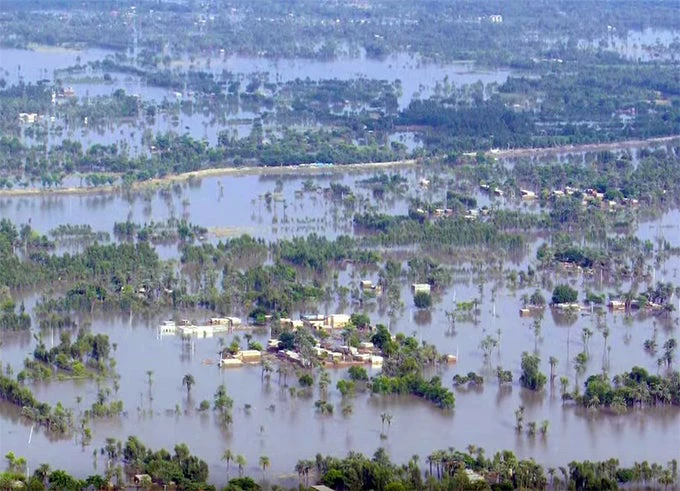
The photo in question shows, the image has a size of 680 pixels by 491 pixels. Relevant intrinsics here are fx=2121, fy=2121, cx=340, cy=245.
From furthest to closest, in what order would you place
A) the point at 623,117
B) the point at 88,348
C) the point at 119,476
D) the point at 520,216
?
1. the point at 623,117
2. the point at 520,216
3. the point at 88,348
4. the point at 119,476

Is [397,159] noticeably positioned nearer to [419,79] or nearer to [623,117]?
[623,117]

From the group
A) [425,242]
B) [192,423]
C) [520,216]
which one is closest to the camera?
[192,423]

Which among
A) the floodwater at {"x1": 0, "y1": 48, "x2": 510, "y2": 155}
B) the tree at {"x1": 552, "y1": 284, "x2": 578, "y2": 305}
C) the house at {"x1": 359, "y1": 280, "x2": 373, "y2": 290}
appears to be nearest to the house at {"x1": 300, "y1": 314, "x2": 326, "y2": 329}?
the house at {"x1": 359, "y1": 280, "x2": 373, "y2": 290}

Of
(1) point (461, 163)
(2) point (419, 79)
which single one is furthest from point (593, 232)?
(2) point (419, 79)

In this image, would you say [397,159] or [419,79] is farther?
[419,79]

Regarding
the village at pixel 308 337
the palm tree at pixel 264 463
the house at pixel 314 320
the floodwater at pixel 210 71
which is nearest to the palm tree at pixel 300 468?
the palm tree at pixel 264 463

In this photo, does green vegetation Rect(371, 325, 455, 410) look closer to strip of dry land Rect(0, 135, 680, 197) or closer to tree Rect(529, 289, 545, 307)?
tree Rect(529, 289, 545, 307)

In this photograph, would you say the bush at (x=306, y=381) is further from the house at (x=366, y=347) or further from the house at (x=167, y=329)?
the house at (x=167, y=329)
